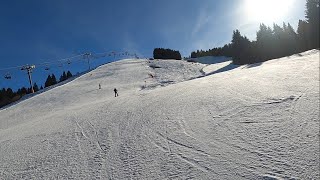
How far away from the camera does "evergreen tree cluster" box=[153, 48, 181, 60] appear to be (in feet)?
372

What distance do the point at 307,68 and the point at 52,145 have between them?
1717 centimetres

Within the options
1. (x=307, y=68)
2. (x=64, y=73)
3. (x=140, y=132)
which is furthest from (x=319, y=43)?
(x=64, y=73)

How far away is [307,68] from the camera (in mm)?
22828

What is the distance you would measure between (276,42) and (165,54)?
75.8m

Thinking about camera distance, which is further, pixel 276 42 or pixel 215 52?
pixel 215 52

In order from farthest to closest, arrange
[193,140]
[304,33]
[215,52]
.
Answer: [215,52] → [304,33] → [193,140]

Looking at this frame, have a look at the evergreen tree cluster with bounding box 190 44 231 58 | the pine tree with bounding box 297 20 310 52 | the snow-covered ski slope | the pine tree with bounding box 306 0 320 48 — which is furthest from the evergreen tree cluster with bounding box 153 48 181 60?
the pine tree with bounding box 306 0 320 48

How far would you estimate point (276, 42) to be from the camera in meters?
39.2

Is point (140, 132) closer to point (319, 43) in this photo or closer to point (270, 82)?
point (319, 43)

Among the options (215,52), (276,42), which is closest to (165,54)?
(215,52)

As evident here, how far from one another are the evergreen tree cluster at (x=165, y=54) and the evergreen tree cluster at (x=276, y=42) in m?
20.7

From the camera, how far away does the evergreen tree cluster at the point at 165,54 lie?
11344 centimetres

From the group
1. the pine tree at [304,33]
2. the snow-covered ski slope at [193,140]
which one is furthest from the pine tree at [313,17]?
the snow-covered ski slope at [193,140]

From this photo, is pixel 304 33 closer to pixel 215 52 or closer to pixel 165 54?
pixel 165 54
